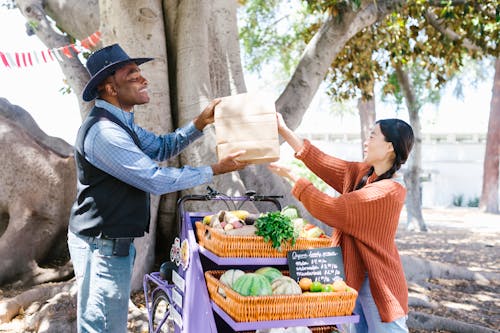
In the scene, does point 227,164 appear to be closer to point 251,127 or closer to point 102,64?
point 251,127

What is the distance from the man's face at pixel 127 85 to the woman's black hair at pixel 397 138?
146 centimetres

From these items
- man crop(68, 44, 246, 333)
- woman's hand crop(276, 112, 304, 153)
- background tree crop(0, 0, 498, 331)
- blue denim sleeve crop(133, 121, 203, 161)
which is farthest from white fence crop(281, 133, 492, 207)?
man crop(68, 44, 246, 333)

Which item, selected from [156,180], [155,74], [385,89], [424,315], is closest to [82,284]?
[156,180]

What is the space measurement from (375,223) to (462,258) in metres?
9.69

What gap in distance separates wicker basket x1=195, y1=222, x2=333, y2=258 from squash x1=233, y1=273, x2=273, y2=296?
174 mm

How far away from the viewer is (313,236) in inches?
119

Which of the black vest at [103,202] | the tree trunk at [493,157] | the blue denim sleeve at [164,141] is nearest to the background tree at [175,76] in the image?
the blue denim sleeve at [164,141]

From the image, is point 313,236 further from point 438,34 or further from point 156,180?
point 438,34

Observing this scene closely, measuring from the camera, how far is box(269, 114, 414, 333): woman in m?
2.92

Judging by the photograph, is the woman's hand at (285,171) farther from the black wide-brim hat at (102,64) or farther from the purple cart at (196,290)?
the black wide-brim hat at (102,64)

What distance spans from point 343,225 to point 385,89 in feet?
34.8

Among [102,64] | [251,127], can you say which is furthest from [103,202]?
[251,127]

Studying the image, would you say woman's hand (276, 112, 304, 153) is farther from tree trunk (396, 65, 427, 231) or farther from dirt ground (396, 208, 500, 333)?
tree trunk (396, 65, 427, 231)

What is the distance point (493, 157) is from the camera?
25906 millimetres
